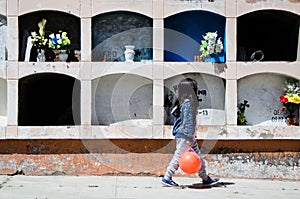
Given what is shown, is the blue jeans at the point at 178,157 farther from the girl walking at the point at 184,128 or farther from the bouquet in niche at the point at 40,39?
the bouquet in niche at the point at 40,39

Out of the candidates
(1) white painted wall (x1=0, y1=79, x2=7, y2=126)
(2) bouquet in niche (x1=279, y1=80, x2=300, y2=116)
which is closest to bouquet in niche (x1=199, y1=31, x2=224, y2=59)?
(2) bouquet in niche (x1=279, y1=80, x2=300, y2=116)

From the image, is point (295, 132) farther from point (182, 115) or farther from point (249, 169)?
point (182, 115)

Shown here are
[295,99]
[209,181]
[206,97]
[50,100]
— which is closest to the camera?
[209,181]

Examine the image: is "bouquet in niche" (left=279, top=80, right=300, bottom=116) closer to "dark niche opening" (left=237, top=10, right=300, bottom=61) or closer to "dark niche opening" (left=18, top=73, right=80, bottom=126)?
"dark niche opening" (left=237, top=10, right=300, bottom=61)

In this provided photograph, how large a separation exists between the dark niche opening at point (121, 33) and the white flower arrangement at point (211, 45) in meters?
0.80

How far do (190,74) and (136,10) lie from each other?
1.17m

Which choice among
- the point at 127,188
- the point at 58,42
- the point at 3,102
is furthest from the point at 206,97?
the point at 3,102

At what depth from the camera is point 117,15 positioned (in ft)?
24.6

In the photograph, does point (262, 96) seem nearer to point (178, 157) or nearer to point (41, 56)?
point (178, 157)

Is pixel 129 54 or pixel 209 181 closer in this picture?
pixel 209 181

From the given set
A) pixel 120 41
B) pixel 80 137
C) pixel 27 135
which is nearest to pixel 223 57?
pixel 120 41

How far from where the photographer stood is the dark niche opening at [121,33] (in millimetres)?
7406

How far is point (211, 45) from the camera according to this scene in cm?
696

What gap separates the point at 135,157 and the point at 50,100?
1733mm
